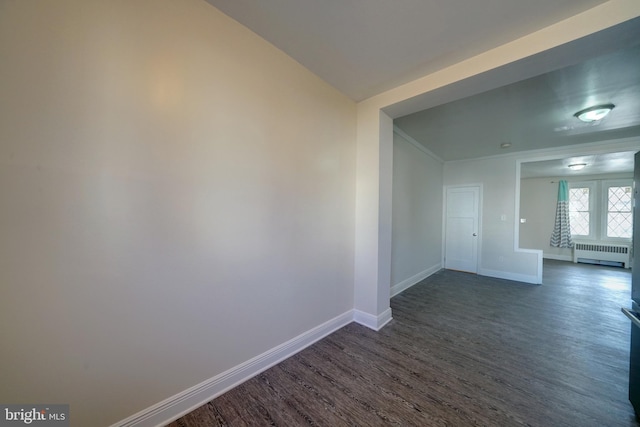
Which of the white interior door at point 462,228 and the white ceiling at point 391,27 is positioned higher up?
the white ceiling at point 391,27

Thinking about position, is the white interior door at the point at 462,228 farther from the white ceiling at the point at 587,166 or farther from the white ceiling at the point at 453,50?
the white ceiling at the point at 453,50

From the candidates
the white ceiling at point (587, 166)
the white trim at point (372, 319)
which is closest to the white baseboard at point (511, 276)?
the white ceiling at point (587, 166)

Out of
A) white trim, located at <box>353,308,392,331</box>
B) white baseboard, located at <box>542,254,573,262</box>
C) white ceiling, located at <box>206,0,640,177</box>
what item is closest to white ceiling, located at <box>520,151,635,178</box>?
white ceiling, located at <box>206,0,640,177</box>

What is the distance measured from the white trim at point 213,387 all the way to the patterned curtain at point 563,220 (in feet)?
27.7

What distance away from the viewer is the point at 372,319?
2611 mm

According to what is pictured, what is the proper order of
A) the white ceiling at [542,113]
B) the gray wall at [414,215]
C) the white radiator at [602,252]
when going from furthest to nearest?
the white radiator at [602,252] < the gray wall at [414,215] < the white ceiling at [542,113]

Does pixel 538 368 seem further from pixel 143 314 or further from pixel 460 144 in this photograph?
pixel 460 144

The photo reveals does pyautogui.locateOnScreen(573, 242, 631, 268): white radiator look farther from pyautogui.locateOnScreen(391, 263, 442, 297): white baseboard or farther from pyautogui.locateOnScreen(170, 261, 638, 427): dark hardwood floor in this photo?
pyautogui.locateOnScreen(391, 263, 442, 297): white baseboard

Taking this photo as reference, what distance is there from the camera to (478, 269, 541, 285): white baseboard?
14.3ft

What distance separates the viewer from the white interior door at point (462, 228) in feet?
16.6

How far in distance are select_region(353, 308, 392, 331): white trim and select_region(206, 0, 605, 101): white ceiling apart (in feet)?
8.79

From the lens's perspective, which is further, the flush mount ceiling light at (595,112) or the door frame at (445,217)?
the door frame at (445,217)

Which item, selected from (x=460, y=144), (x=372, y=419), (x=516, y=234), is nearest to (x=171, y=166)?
(x=372, y=419)

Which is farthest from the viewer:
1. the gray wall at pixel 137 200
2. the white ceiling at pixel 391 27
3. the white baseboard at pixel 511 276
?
the white baseboard at pixel 511 276
